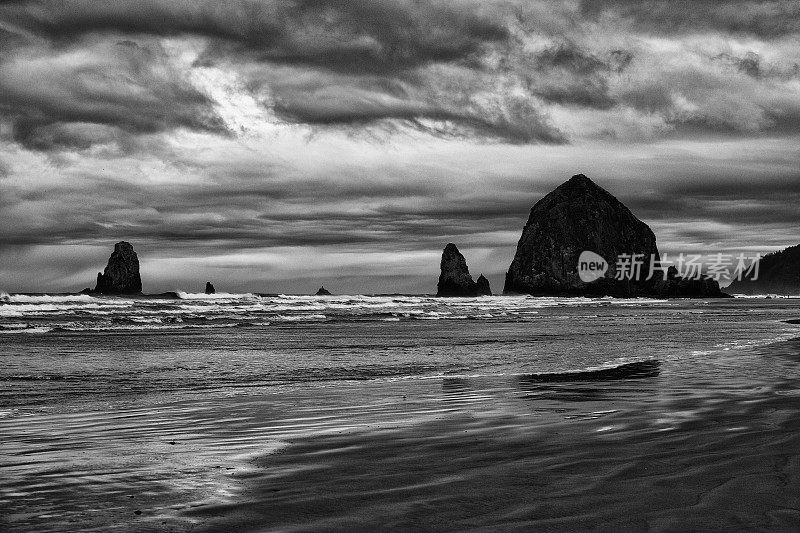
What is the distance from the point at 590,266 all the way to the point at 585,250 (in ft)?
12.6

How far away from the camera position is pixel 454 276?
497 feet

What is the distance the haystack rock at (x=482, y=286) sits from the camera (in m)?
155

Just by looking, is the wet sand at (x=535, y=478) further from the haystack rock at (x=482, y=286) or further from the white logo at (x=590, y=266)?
the white logo at (x=590, y=266)

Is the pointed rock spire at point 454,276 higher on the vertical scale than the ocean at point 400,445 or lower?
higher

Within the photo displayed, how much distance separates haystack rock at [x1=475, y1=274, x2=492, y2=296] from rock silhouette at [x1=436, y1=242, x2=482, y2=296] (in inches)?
66.6

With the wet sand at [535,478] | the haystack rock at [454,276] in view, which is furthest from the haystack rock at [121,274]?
the wet sand at [535,478]

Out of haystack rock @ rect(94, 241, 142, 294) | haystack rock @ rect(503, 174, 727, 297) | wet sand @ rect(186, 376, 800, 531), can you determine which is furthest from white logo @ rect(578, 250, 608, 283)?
wet sand @ rect(186, 376, 800, 531)

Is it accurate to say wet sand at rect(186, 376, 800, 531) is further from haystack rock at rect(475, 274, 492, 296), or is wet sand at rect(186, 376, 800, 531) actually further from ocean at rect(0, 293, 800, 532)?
haystack rock at rect(475, 274, 492, 296)

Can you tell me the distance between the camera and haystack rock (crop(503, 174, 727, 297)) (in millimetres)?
165000

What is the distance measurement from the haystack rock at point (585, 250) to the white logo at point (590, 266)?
0.22 meters

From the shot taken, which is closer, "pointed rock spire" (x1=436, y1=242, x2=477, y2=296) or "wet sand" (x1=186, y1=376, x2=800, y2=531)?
"wet sand" (x1=186, y1=376, x2=800, y2=531)

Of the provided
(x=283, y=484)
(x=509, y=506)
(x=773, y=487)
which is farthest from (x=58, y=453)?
(x=773, y=487)

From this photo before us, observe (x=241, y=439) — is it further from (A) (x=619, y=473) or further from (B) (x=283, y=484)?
(A) (x=619, y=473)

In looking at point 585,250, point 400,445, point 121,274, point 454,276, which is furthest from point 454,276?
point 400,445
